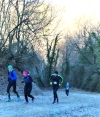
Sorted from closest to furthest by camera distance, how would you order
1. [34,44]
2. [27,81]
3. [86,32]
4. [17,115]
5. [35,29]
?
1. [17,115]
2. [27,81]
3. [35,29]
4. [34,44]
5. [86,32]

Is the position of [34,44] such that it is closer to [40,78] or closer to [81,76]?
[40,78]

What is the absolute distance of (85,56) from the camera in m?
69.6

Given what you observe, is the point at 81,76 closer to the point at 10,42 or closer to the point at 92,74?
the point at 92,74

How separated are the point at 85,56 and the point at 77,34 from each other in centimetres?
1513

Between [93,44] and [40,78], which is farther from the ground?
[93,44]

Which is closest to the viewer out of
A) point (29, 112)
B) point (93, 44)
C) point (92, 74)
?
point (29, 112)

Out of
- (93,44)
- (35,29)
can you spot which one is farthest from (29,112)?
(93,44)

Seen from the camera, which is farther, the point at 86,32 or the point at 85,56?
the point at 86,32

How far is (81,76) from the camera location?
6419 centimetres

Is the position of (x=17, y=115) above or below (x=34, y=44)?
below

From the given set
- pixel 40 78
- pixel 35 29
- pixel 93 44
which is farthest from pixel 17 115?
pixel 93 44

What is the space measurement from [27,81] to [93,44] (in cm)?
4979

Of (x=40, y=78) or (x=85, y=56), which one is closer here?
(x=40, y=78)

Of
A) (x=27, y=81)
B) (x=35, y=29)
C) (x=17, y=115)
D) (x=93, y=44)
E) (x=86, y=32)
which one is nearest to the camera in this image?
(x=17, y=115)
